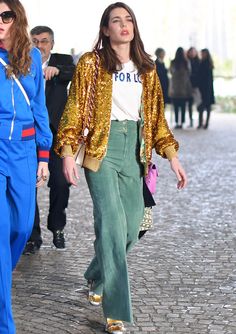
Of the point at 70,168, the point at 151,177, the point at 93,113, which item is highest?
the point at 93,113

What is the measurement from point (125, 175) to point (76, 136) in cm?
37

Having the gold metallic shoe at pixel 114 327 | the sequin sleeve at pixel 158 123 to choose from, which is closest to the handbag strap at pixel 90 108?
the sequin sleeve at pixel 158 123

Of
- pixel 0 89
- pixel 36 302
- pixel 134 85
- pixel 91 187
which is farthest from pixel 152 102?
pixel 36 302

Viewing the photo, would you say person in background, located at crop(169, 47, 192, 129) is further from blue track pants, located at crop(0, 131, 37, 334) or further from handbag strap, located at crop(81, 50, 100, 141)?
blue track pants, located at crop(0, 131, 37, 334)

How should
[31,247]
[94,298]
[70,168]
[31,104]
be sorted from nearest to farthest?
[31,104] → [70,168] → [94,298] → [31,247]

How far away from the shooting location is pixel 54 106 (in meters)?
8.29

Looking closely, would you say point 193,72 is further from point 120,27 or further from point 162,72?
point 120,27

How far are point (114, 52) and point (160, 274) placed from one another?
218 cm

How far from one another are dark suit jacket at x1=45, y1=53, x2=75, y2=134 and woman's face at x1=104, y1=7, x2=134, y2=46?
2226 millimetres

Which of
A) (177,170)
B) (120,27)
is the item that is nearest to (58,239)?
(177,170)

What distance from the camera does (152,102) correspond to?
605 cm

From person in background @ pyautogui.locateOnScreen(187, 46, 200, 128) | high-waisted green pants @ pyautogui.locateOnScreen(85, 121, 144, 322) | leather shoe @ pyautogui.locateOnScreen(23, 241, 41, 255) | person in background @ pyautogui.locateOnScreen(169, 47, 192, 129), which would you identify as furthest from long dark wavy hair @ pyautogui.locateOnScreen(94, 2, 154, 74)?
person in background @ pyautogui.locateOnScreen(187, 46, 200, 128)

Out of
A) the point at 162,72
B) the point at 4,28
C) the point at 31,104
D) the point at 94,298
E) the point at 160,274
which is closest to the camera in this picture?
the point at 4,28

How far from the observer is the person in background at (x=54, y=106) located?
8.27m
